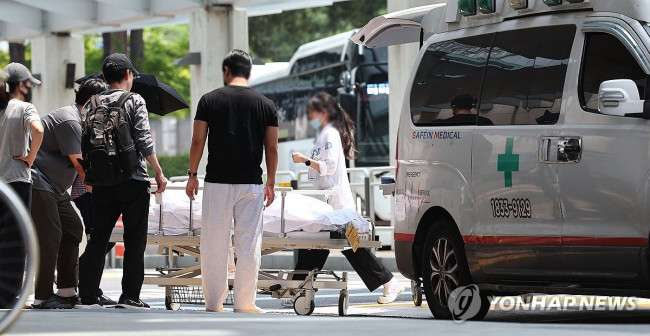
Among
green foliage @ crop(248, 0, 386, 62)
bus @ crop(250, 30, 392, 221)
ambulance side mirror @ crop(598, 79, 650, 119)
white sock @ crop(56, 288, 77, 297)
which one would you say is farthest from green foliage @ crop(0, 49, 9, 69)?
ambulance side mirror @ crop(598, 79, 650, 119)

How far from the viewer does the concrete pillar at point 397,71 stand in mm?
19688

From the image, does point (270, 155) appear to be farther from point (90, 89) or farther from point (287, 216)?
point (90, 89)

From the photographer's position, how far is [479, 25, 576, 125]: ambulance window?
927 cm

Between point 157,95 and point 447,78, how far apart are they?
360cm

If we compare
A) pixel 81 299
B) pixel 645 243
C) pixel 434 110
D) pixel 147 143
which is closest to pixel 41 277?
pixel 81 299

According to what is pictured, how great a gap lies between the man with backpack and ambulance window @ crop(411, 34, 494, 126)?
201 cm

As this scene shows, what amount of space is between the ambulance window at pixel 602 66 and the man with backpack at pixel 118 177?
3.36 meters

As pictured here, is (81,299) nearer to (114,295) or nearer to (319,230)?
(319,230)

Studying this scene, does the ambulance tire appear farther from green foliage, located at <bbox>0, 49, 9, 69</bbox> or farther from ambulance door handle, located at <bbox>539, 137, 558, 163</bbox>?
green foliage, located at <bbox>0, 49, 9, 69</bbox>

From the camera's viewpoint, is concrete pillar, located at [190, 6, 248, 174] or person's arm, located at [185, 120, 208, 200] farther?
concrete pillar, located at [190, 6, 248, 174]

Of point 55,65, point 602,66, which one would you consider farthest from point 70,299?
point 55,65

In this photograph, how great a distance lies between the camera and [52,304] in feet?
36.5

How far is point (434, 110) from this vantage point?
34.9ft

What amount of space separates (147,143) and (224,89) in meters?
0.86
